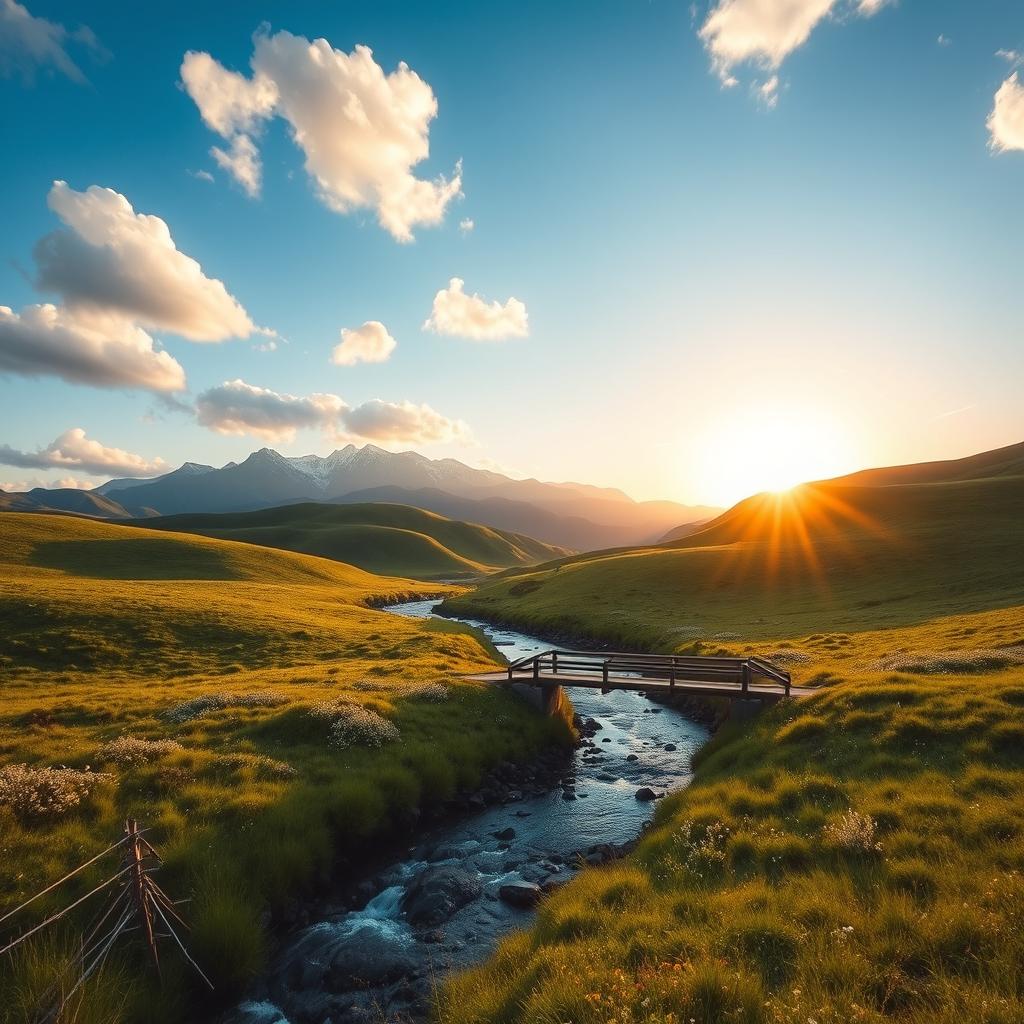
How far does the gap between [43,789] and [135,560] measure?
291 feet

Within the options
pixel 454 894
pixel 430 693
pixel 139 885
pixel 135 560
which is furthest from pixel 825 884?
pixel 135 560

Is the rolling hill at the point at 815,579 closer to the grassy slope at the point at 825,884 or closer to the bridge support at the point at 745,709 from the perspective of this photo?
the bridge support at the point at 745,709

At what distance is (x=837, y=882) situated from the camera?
9.59 meters

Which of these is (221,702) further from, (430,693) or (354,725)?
(430,693)

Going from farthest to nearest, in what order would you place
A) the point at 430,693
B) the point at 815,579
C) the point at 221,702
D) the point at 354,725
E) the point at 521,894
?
the point at 815,579, the point at 430,693, the point at 221,702, the point at 354,725, the point at 521,894

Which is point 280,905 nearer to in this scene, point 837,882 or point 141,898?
point 141,898

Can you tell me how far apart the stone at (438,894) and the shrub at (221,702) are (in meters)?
11.8

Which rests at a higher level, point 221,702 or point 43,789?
point 43,789

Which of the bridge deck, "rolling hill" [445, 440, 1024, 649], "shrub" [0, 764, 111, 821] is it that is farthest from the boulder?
"rolling hill" [445, 440, 1024, 649]

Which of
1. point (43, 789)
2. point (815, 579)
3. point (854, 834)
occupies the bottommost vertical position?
point (815, 579)

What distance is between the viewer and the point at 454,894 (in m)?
14.3

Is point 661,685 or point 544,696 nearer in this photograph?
point 661,685

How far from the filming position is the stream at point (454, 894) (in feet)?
36.3

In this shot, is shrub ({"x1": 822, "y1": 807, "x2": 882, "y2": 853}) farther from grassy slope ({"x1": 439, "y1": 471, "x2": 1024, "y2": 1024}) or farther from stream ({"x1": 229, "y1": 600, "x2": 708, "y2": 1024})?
stream ({"x1": 229, "y1": 600, "x2": 708, "y2": 1024})
